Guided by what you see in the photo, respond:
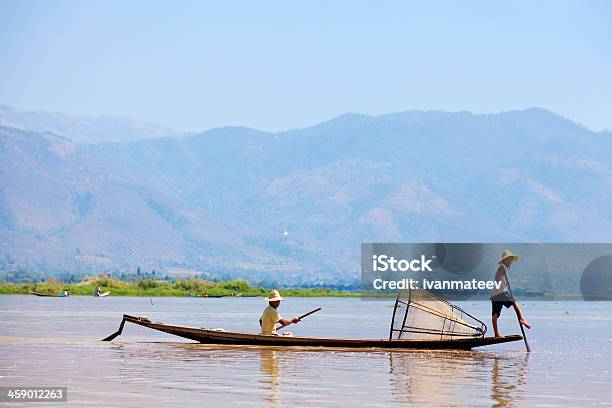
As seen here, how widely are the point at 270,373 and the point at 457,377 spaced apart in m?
3.27

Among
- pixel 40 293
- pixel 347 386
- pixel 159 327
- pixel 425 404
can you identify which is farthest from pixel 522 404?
pixel 40 293

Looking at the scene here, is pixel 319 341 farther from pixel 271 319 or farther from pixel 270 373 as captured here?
pixel 270 373

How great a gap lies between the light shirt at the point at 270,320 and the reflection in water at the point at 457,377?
2594 mm

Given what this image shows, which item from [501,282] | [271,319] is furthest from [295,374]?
[501,282]

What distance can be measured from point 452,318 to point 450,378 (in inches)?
240

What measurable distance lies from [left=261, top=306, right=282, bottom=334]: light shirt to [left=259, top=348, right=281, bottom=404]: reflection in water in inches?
16.9

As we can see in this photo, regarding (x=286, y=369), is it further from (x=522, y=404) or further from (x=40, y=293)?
(x=40, y=293)

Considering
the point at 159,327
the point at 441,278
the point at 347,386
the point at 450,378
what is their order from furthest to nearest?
the point at 441,278
the point at 159,327
the point at 450,378
the point at 347,386

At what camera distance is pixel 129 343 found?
3106 cm

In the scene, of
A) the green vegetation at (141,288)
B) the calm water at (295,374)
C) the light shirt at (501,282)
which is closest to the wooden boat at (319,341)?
the calm water at (295,374)

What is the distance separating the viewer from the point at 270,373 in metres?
22.9

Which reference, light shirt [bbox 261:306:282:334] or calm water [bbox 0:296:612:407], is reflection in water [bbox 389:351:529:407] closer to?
calm water [bbox 0:296:612:407]

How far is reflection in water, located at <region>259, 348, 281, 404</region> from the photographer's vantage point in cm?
1929

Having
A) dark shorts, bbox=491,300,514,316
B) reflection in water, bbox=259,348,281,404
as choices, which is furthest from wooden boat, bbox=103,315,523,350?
dark shorts, bbox=491,300,514,316
